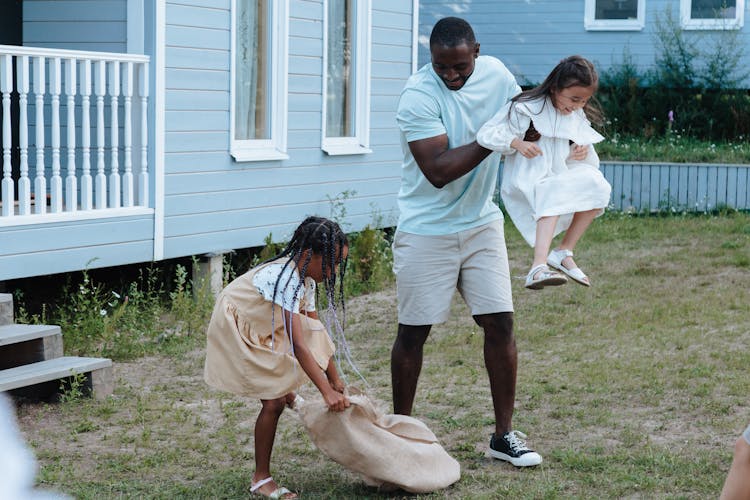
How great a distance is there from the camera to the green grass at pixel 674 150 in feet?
47.1

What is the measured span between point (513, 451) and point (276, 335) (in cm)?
121

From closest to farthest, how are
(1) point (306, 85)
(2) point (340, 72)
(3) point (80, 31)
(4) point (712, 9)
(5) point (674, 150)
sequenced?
1. (3) point (80, 31)
2. (1) point (306, 85)
3. (2) point (340, 72)
4. (5) point (674, 150)
5. (4) point (712, 9)

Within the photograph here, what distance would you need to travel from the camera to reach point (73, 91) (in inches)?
264

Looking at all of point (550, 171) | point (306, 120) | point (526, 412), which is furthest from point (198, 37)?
point (550, 171)

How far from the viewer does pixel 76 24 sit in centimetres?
771

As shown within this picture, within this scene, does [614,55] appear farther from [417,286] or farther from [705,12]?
[417,286]

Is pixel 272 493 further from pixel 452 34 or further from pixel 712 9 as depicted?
pixel 712 9

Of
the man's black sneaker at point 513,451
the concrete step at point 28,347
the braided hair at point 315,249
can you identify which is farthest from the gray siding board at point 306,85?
the braided hair at point 315,249

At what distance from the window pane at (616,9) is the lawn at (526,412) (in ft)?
32.3

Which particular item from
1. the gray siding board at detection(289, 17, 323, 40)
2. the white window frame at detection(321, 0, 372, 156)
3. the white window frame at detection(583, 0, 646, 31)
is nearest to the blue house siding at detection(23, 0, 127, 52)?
the gray siding board at detection(289, 17, 323, 40)

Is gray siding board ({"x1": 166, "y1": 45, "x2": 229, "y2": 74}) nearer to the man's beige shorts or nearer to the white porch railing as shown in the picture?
the white porch railing

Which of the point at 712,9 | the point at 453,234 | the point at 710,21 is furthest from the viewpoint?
the point at 712,9

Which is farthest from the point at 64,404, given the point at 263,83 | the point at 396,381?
the point at 263,83

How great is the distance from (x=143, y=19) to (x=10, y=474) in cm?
704
